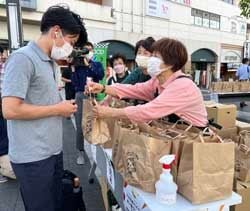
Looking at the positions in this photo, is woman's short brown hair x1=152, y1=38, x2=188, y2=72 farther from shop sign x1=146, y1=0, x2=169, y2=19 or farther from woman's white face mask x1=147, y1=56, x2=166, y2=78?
shop sign x1=146, y1=0, x2=169, y2=19

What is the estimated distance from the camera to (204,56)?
2234 centimetres

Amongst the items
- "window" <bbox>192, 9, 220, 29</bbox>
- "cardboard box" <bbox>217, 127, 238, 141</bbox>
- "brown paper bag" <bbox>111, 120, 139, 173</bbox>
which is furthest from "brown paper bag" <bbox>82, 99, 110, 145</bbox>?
"window" <bbox>192, 9, 220, 29</bbox>

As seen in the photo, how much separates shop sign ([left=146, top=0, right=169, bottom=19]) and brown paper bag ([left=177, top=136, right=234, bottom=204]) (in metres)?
16.7

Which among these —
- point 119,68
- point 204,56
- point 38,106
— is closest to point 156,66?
point 38,106

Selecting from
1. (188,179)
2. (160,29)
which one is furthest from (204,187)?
(160,29)

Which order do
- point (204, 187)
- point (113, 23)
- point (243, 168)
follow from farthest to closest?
point (113, 23), point (243, 168), point (204, 187)

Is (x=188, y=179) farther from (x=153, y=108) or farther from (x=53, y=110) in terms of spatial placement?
(x=53, y=110)

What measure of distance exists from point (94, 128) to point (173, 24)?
18.3m

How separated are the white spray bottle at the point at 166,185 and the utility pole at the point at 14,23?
11.5ft

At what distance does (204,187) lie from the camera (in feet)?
4.92

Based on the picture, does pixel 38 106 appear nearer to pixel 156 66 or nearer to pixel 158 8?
pixel 156 66

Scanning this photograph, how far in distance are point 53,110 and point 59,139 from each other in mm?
251

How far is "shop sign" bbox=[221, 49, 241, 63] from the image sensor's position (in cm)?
2422

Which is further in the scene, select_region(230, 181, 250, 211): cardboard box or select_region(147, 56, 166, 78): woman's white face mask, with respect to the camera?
select_region(230, 181, 250, 211): cardboard box
